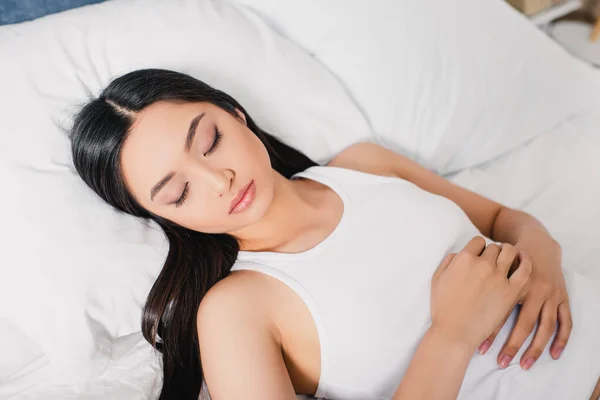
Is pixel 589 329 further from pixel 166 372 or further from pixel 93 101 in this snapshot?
pixel 93 101

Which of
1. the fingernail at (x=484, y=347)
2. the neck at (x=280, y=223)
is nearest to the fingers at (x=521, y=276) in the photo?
the fingernail at (x=484, y=347)

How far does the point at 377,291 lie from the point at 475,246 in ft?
0.72

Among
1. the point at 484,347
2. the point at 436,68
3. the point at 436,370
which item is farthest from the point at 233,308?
the point at 436,68

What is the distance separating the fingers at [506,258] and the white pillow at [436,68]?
1.39ft

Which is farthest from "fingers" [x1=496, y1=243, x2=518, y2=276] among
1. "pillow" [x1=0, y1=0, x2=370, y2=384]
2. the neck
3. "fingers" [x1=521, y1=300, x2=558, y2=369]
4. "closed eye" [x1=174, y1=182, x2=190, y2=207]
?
"closed eye" [x1=174, y1=182, x2=190, y2=207]

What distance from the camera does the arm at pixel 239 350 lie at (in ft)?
2.97

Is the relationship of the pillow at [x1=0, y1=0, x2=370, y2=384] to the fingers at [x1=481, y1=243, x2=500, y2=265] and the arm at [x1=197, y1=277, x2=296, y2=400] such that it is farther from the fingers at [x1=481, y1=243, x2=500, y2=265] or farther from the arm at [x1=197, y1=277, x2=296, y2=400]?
the fingers at [x1=481, y1=243, x2=500, y2=265]

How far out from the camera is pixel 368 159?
129 centimetres

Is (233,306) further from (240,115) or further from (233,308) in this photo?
(240,115)

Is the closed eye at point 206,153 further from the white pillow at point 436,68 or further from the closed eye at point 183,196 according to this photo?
the white pillow at point 436,68

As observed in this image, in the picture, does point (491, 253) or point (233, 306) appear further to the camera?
point (491, 253)

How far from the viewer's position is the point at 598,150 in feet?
4.89

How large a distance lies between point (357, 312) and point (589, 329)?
1.51 feet

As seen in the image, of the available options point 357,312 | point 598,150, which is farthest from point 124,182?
point 598,150
